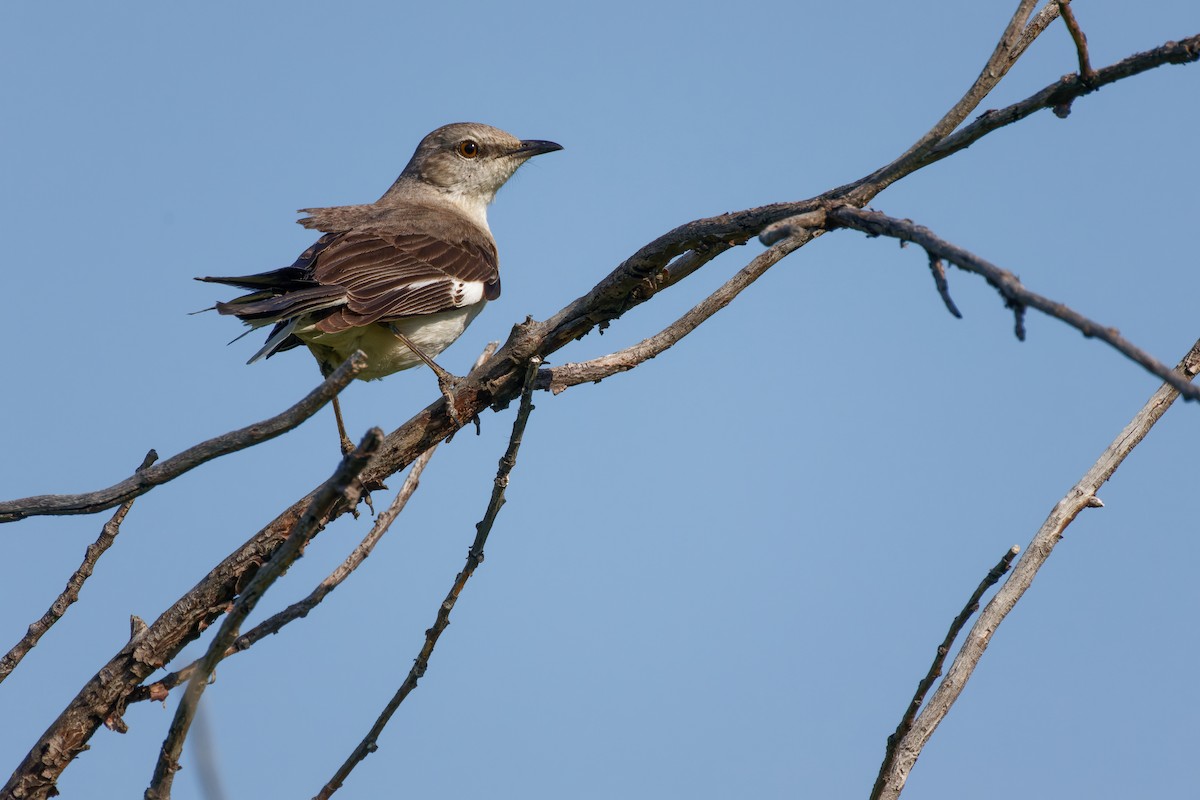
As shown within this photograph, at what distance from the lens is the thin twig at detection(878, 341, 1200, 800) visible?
3.00 meters

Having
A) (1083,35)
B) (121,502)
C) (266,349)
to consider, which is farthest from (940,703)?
(266,349)

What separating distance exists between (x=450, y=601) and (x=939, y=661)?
1436 millimetres

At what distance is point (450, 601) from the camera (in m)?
3.37

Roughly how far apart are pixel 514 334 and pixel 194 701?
2151 millimetres

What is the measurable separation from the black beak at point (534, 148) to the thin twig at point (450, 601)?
526 cm

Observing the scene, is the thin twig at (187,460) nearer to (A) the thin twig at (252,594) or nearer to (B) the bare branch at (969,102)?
(A) the thin twig at (252,594)

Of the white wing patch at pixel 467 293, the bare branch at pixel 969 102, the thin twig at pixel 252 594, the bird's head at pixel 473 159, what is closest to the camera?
the thin twig at pixel 252 594

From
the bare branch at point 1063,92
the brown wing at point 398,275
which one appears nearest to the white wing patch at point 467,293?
the brown wing at point 398,275

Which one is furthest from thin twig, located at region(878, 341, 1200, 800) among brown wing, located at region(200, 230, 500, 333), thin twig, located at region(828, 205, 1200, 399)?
brown wing, located at region(200, 230, 500, 333)

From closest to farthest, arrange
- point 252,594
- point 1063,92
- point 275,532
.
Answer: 1. point 252,594
2. point 1063,92
3. point 275,532

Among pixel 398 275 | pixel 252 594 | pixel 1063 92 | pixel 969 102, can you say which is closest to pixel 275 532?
pixel 252 594

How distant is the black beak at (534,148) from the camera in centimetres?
866

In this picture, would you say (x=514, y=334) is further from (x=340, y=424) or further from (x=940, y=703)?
(x=340, y=424)

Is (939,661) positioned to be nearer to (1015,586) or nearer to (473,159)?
(1015,586)
